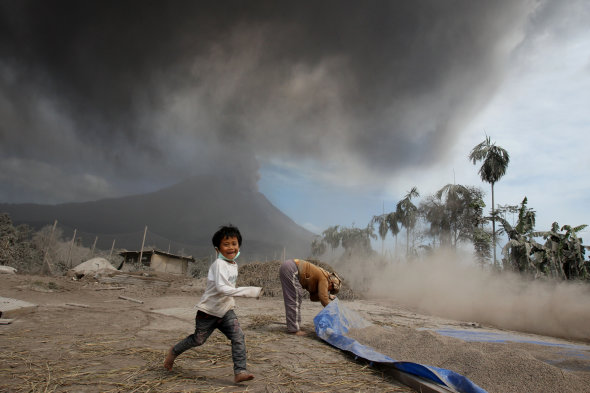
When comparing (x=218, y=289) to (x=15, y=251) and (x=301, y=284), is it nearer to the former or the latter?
(x=301, y=284)

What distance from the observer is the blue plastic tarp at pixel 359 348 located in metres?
2.32

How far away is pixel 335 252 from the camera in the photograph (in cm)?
5697

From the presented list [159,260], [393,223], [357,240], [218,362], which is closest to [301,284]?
[218,362]

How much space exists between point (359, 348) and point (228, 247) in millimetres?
1929

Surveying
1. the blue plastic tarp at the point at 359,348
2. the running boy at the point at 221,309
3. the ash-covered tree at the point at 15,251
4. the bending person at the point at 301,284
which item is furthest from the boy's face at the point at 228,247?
the ash-covered tree at the point at 15,251

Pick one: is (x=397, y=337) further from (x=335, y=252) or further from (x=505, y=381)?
(x=335, y=252)

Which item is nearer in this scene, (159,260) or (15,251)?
(15,251)

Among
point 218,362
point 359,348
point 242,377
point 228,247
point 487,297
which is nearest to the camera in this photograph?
point 242,377

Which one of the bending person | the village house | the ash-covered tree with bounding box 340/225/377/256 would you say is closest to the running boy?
the bending person

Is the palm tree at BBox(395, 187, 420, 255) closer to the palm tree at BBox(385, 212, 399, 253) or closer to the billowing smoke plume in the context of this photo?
the palm tree at BBox(385, 212, 399, 253)

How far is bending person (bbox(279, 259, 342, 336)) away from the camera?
4910 mm

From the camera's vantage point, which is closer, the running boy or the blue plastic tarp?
the blue plastic tarp

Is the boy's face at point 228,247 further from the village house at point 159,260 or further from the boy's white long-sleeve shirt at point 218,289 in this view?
the village house at point 159,260

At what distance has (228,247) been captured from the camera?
2867 mm
